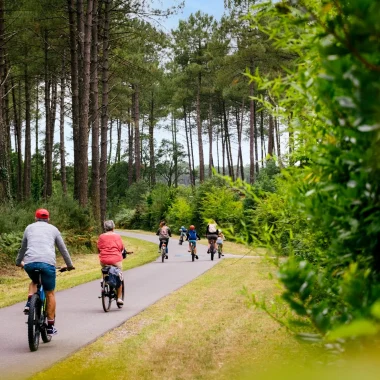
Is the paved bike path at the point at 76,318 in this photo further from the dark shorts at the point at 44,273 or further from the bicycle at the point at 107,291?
the dark shorts at the point at 44,273

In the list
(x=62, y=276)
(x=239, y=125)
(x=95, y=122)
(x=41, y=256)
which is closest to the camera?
(x=41, y=256)

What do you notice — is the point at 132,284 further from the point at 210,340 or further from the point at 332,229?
the point at 332,229

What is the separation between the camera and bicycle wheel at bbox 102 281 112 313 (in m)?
10.3

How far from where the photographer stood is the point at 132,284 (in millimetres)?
14406

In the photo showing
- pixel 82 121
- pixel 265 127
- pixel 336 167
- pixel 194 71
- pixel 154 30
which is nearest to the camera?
pixel 336 167

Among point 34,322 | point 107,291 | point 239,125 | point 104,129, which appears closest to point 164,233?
point 104,129

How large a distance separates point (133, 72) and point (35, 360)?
23.0 m

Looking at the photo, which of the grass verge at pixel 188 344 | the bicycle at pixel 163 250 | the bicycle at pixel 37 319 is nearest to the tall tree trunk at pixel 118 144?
the bicycle at pixel 163 250

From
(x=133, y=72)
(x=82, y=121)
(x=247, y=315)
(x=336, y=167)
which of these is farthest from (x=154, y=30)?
(x=336, y=167)

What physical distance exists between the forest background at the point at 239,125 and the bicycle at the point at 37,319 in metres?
2.91

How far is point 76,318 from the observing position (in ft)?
31.4

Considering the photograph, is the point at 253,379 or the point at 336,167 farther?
the point at 336,167

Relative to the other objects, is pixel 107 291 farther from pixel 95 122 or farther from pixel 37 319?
pixel 95 122

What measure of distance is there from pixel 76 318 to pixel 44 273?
2291mm
